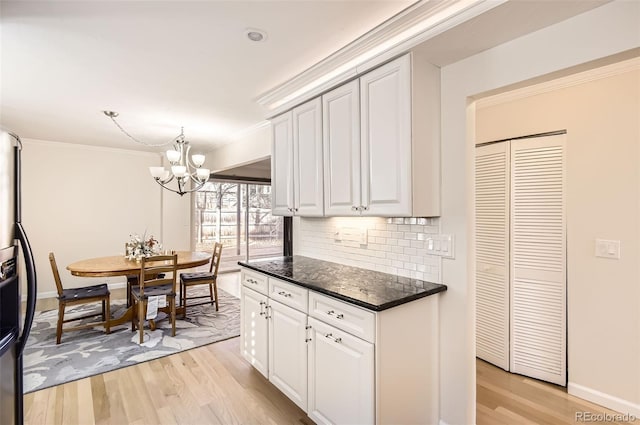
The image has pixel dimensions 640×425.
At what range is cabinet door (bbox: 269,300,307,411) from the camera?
2.11 meters

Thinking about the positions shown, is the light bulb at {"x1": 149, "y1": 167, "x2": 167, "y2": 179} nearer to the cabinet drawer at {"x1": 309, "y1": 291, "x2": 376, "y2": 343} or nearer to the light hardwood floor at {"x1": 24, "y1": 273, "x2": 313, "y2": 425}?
the light hardwood floor at {"x1": 24, "y1": 273, "x2": 313, "y2": 425}

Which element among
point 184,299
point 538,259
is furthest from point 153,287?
point 538,259

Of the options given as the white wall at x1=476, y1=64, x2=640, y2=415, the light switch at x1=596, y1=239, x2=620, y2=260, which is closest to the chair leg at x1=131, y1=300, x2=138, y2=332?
the white wall at x1=476, y1=64, x2=640, y2=415

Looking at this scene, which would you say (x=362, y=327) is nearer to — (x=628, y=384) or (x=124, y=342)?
(x=628, y=384)

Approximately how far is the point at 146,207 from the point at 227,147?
2.06 m

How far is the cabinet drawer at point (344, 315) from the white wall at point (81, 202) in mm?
5002

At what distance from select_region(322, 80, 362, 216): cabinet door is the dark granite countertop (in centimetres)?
48

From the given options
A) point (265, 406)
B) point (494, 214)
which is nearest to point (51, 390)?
point (265, 406)

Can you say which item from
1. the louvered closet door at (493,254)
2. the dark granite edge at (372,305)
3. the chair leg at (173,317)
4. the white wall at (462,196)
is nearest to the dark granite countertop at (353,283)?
the dark granite edge at (372,305)

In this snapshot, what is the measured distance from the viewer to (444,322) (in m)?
2.00

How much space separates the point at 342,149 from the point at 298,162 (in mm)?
593

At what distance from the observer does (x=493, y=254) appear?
9.11ft

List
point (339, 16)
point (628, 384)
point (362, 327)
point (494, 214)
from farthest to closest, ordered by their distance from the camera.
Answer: point (494, 214), point (628, 384), point (339, 16), point (362, 327)

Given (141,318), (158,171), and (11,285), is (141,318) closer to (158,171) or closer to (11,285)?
(158,171)
